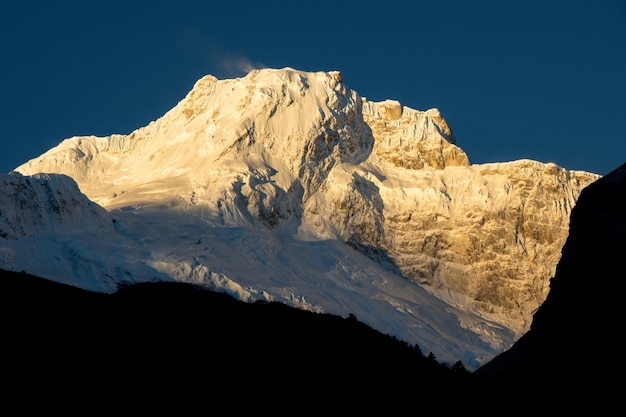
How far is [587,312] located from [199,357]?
2329 centimetres

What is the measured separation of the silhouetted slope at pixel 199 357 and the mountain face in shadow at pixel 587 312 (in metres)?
11.4

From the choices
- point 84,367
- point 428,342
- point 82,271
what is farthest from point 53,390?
point 428,342

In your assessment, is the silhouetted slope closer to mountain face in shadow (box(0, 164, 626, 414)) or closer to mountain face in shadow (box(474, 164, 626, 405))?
mountain face in shadow (box(0, 164, 626, 414))

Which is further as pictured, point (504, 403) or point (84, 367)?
point (84, 367)

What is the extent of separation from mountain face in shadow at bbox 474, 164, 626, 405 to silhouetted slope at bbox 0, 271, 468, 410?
451 inches

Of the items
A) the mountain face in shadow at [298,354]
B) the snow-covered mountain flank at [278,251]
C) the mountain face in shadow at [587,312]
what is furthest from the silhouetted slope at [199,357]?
the snow-covered mountain flank at [278,251]

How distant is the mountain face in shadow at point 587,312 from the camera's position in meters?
41.4

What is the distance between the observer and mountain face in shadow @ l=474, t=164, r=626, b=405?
41.4 meters

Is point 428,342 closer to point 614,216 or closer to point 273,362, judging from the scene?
point 273,362

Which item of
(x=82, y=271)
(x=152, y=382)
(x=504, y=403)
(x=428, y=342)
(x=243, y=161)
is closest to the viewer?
(x=504, y=403)

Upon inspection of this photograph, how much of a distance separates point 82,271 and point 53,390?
99887mm

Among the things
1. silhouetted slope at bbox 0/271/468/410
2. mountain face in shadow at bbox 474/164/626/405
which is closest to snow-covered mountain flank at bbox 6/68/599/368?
silhouetted slope at bbox 0/271/468/410

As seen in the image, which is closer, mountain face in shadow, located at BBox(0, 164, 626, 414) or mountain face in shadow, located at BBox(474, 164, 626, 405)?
mountain face in shadow, located at BBox(474, 164, 626, 405)

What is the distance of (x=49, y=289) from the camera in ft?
288
